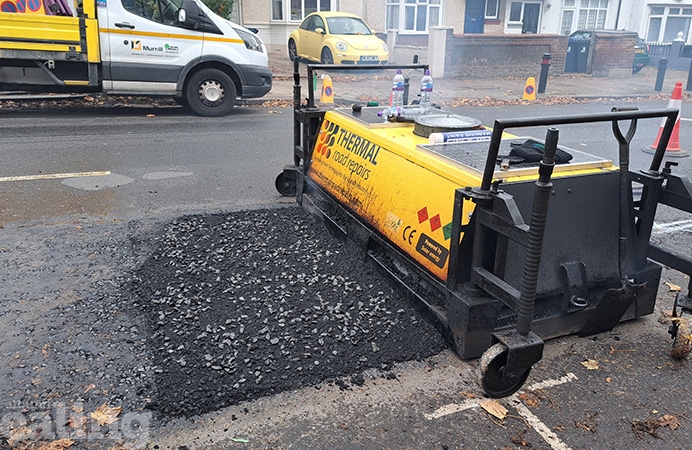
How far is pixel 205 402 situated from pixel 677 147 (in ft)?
28.9

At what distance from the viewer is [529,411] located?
309cm

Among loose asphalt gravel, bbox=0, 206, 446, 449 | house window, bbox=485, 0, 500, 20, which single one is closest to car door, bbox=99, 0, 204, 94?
loose asphalt gravel, bbox=0, 206, 446, 449

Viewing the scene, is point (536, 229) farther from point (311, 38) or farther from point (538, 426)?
point (311, 38)

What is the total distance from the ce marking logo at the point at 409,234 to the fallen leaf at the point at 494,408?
3.78 ft

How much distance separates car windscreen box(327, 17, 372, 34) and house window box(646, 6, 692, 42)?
75.8ft

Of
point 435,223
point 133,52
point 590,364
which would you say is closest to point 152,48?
point 133,52

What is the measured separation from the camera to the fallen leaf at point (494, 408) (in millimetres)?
3049

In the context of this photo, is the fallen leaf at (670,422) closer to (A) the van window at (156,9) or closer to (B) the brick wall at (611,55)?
(A) the van window at (156,9)

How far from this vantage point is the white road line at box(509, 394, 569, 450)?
2855mm

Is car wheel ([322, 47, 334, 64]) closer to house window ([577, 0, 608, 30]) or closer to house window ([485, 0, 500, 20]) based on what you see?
house window ([485, 0, 500, 20])

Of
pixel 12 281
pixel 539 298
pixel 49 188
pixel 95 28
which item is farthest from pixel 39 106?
pixel 539 298

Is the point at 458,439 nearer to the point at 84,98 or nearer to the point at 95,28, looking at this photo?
the point at 95,28

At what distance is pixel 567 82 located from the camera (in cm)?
1997

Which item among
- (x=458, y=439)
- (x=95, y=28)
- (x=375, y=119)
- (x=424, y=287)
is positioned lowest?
(x=458, y=439)
